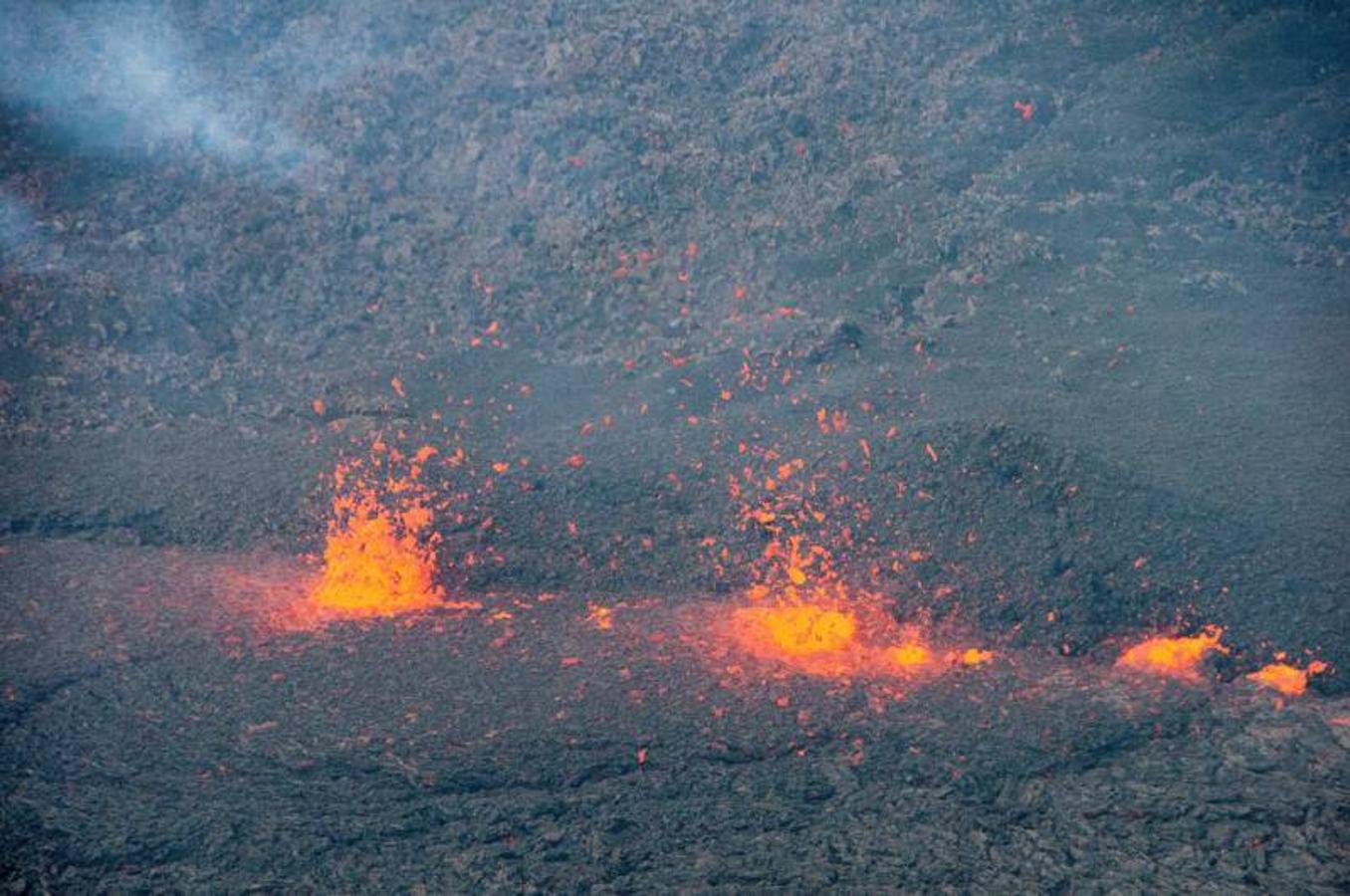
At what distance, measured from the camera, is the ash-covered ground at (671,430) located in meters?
3.84

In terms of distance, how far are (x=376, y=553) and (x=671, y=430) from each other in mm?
2212

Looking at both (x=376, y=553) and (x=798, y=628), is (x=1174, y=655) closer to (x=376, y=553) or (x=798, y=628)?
(x=798, y=628)

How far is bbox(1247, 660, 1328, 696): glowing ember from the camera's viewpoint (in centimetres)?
454

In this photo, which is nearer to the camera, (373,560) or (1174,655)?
(1174,655)

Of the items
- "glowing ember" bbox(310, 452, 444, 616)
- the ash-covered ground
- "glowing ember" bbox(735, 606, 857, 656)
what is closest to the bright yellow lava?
"glowing ember" bbox(310, 452, 444, 616)

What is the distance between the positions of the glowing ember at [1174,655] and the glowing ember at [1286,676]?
20cm

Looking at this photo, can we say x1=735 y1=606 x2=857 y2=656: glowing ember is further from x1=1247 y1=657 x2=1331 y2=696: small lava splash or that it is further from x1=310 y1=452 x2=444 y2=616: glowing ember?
x1=1247 y1=657 x2=1331 y2=696: small lava splash

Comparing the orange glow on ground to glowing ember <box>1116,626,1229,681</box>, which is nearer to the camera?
glowing ember <box>1116,626,1229,681</box>

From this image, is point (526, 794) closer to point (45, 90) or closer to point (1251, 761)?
point (1251, 761)

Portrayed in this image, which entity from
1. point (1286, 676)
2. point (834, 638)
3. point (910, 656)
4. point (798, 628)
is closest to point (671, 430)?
point (798, 628)

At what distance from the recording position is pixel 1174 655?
188 inches

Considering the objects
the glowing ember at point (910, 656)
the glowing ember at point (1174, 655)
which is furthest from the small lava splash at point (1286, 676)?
the glowing ember at point (910, 656)

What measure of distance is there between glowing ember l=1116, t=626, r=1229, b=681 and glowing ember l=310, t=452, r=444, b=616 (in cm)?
389

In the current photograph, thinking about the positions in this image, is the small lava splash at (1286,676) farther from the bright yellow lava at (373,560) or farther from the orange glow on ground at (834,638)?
the bright yellow lava at (373,560)
